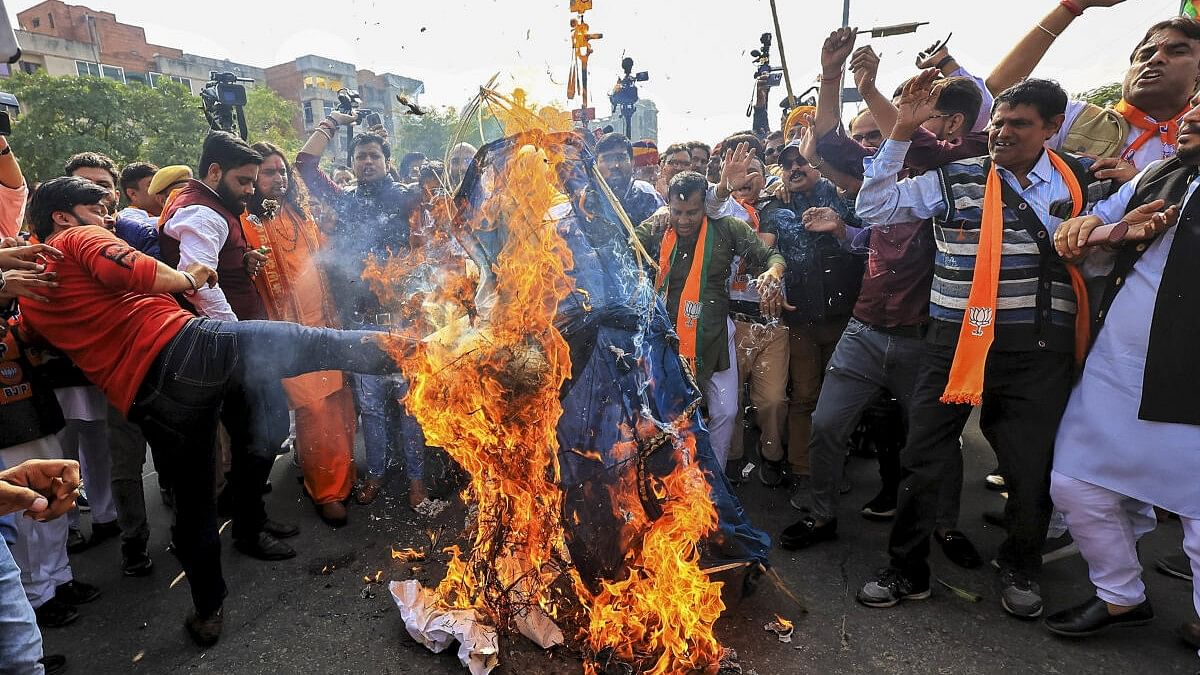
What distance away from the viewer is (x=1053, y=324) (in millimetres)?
2973

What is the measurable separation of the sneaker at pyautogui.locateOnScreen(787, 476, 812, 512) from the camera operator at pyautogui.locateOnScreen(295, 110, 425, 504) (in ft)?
9.40

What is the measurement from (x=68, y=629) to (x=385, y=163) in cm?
395

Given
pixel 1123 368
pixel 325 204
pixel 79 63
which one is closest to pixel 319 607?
pixel 325 204

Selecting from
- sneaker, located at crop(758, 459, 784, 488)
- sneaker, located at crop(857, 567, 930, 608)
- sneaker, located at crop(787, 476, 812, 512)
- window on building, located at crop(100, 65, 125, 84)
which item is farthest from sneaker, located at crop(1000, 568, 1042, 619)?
window on building, located at crop(100, 65, 125, 84)

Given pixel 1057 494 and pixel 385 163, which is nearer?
pixel 1057 494

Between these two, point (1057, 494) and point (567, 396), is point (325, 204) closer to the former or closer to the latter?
point (567, 396)

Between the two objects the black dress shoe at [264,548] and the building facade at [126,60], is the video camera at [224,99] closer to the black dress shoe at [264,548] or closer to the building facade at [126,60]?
the black dress shoe at [264,548]

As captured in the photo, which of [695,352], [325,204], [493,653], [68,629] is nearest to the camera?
[493,653]

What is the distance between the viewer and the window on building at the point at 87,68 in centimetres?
3925

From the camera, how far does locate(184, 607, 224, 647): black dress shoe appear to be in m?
3.15

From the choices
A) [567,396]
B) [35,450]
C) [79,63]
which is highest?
[79,63]

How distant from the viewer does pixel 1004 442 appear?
3.16 m

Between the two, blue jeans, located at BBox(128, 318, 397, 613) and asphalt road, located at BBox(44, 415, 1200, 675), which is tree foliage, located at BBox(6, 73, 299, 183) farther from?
blue jeans, located at BBox(128, 318, 397, 613)

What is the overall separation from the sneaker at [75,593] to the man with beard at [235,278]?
76 cm
